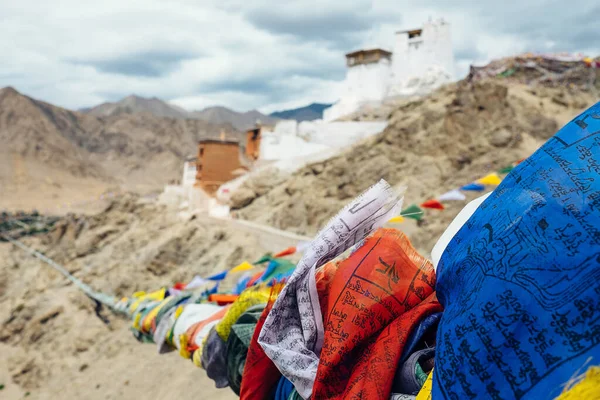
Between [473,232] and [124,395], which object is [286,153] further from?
[473,232]

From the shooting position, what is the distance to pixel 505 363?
0.97 metres

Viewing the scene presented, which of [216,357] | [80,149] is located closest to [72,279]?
[216,357]

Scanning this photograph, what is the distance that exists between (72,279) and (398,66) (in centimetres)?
2314

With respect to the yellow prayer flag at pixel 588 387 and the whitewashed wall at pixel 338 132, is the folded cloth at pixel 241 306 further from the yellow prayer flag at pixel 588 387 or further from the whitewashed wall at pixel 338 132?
the whitewashed wall at pixel 338 132

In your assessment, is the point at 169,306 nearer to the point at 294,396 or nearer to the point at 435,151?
the point at 294,396

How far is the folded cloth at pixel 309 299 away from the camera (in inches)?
61.1

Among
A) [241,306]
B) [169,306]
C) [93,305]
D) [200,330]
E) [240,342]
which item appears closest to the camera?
[240,342]

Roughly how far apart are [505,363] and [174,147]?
64.4 m

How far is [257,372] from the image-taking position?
1.79 meters

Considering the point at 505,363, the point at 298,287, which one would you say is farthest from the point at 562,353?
the point at 298,287

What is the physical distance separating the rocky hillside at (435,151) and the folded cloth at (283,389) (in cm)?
840

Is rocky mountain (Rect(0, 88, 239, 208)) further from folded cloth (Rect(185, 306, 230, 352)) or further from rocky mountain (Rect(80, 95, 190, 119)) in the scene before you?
folded cloth (Rect(185, 306, 230, 352))

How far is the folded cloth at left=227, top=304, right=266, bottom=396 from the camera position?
2000 mm

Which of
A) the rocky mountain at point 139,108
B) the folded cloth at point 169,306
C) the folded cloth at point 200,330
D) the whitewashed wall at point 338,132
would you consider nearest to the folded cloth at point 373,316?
the folded cloth at point 200,330
